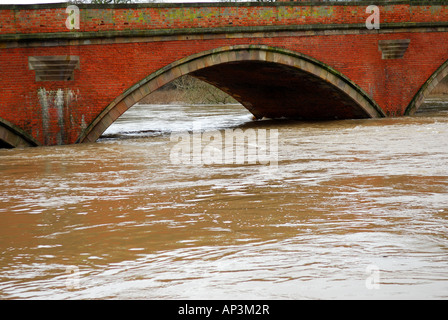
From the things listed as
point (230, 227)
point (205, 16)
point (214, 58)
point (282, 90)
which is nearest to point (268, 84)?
point (282, 90)

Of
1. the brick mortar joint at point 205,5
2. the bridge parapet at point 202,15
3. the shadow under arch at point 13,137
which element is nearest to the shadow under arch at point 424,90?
the bridge parapet at point 202,15

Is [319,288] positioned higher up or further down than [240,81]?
further down

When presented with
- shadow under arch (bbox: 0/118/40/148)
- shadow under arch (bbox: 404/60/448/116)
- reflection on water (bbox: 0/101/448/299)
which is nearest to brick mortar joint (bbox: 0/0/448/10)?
shadow under arch (bbox: 404/60/448/116)

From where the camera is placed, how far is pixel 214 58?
50.1 ft

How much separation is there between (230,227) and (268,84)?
43.8 ft

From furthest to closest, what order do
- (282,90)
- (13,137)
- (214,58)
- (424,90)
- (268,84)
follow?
(282,90) < (268,84) < (424,90) < (214,58) < (13,137)

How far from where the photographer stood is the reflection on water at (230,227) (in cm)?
425

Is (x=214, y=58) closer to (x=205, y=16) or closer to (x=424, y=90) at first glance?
(x=205, y=16)

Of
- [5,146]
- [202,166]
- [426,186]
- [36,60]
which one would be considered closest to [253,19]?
[36,60]

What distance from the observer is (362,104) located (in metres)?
17.4

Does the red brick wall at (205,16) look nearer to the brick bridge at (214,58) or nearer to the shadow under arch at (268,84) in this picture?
the brick bridge at (214,58)

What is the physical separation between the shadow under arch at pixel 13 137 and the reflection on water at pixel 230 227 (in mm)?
2714
